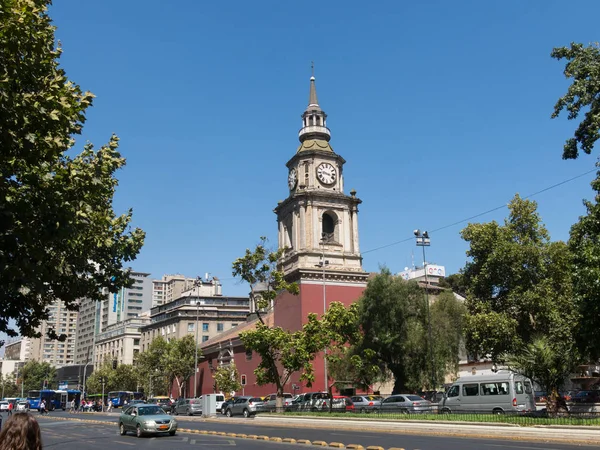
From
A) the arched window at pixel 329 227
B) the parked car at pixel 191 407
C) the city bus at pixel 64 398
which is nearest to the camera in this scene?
the parked car at pixel 191 407

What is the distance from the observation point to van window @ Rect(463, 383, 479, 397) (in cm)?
3061

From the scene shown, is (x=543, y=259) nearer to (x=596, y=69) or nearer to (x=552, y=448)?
(x=596, y=69)

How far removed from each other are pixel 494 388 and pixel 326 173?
36.0 meters

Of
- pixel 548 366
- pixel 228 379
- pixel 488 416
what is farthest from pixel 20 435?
pixel 228 379

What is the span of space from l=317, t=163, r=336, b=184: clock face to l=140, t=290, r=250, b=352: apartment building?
43.9m

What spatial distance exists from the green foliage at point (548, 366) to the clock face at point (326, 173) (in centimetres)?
3849

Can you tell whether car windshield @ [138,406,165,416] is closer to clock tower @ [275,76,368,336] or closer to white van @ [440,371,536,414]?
white van @ [440,371,536,414]

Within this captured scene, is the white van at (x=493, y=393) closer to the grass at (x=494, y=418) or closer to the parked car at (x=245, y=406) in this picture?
the grass at (x=494, y=418)

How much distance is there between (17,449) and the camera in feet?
13.9

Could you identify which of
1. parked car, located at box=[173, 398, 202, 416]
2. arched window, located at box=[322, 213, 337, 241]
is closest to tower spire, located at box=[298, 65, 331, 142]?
arched window, located at box=[322, 213, 337, 241]

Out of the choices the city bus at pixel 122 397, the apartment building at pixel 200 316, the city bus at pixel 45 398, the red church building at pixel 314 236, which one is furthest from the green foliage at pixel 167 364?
the apartment building at pixel 200 316

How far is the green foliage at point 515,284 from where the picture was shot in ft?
118

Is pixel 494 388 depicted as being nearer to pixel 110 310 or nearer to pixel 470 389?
pixel 470 389

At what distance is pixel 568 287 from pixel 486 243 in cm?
570
